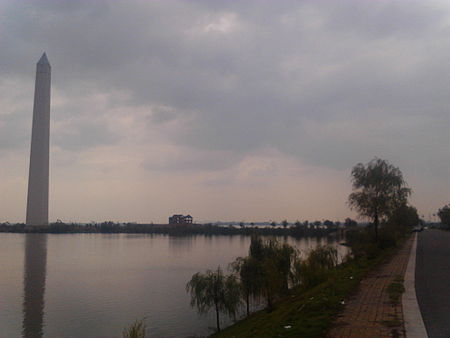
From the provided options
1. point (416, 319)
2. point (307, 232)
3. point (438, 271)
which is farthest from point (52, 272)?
point (307, 232)

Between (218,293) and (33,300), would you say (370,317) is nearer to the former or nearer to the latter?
(218,293)

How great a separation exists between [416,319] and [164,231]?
556 ft

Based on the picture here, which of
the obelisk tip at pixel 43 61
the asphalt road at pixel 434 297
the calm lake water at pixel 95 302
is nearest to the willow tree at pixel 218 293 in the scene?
the calm lake water at pixel 95 302

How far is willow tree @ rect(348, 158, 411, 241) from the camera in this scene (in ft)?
104

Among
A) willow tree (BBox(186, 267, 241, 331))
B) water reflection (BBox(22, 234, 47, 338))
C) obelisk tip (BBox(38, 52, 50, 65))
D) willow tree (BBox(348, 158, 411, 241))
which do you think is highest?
obelisk tip (BBox(38, 52, 50, 65))

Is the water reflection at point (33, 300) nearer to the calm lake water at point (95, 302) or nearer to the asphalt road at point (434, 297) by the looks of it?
the calm lake water at point (95, 302)

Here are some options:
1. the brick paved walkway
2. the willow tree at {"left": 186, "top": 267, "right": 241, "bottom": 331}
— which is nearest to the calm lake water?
the willow tree at {"left": 186, "top": 267, "right": 241, "bottom": 331}

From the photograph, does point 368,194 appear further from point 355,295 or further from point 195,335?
point 355,295

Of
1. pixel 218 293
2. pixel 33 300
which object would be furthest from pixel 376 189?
pixel 33 300

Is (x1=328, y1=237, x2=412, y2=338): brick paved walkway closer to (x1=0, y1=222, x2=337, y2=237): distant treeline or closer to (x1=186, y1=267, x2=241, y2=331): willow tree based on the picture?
(x1=186, y1=267, x2=241, y2=331): willow tree

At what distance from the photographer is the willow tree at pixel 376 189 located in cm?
3158

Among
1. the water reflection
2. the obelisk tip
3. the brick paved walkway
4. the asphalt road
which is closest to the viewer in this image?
the brick paved walkway

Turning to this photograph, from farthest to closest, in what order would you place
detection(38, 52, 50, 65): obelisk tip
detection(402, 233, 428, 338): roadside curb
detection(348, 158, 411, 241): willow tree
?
1. detection(38, 52, 50, 65): obelisk tip
2. detection(348, 158, 411, 241): willow tree
3. detection(402, 233, 428, 338): roadside curb

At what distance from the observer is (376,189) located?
3167cm
